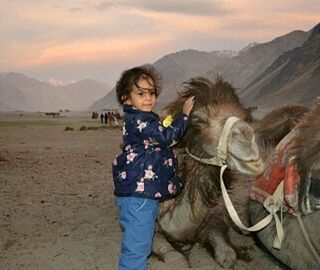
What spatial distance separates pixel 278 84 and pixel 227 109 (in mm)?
90986

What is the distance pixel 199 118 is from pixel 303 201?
0.93 meters

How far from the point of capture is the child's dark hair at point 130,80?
12.0 ft

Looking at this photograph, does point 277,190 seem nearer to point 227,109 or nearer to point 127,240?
point 227,109

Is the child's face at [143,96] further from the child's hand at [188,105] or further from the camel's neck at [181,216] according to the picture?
the camel's neck at [181,216]

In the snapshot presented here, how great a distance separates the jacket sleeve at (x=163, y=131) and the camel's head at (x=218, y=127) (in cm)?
26

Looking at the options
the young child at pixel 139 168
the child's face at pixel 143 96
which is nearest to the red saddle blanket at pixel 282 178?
the young child at pixel 139 168

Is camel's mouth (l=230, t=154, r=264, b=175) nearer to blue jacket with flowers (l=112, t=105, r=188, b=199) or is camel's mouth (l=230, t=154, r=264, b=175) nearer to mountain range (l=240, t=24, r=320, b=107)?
blue jacket with flowers (l=112, t=105, r=188, b=199)

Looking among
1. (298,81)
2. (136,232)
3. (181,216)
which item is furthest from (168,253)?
(298,81)

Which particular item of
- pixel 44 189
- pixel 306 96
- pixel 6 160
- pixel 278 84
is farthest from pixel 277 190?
pixel 278 84

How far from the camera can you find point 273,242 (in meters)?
3.63

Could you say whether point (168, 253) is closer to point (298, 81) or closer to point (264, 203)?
point (264, 203)

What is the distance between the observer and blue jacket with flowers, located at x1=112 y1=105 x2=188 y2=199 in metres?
3.53

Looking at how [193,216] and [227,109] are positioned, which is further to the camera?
[193,216]

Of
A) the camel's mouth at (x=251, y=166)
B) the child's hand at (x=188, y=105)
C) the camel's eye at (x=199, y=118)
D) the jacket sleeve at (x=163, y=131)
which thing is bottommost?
the camel's mouth at (x=251, y=166)
